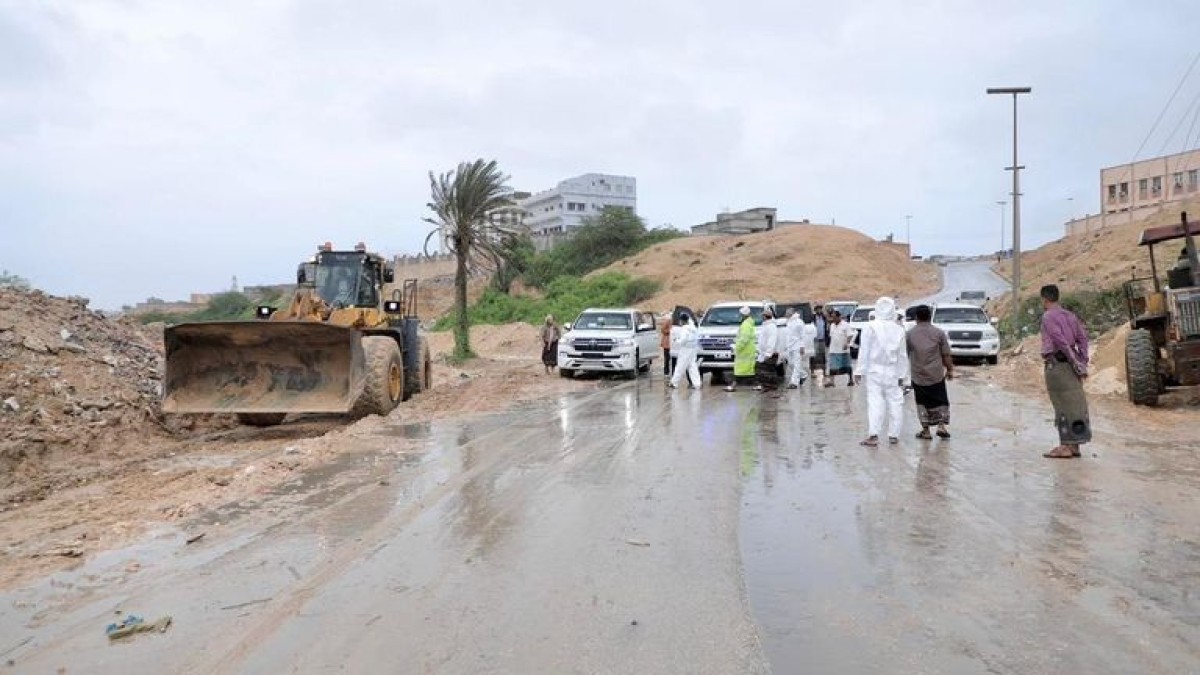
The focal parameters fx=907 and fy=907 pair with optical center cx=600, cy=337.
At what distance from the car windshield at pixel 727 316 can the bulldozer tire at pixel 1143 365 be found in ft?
26.9

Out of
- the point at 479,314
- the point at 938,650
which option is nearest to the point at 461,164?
the point at 938,650

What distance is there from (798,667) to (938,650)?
74 cm

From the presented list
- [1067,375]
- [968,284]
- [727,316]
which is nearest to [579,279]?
[968,284]

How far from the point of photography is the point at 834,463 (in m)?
9.55

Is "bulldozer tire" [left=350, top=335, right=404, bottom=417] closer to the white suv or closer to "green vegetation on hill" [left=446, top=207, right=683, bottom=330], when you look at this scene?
the white suv

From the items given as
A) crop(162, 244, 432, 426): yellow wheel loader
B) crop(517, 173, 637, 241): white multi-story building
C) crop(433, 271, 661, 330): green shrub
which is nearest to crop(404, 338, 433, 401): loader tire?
crop(162, 244, 432, 426): yellow wheel loader

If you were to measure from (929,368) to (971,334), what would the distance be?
1495 cm

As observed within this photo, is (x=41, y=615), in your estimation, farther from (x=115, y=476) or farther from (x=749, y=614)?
(x=115, y=476)

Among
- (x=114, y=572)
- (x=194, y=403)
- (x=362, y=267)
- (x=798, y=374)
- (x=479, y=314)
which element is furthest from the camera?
(x=479, y=314)

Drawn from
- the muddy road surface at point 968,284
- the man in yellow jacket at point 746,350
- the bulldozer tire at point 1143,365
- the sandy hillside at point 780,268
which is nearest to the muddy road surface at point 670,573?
the bulldozer tire at point 1143,365

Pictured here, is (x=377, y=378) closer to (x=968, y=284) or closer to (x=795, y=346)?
(x=795, y=346)

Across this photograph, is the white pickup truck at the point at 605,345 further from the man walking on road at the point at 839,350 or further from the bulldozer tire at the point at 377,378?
the bulldozer tire at the point at 377,378

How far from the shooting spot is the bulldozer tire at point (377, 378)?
45.1ft

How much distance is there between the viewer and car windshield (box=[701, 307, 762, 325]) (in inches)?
811
